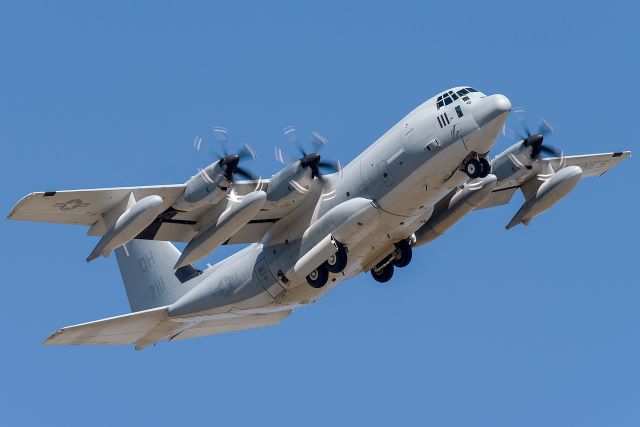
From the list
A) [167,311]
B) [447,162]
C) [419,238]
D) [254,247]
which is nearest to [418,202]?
[447,162]

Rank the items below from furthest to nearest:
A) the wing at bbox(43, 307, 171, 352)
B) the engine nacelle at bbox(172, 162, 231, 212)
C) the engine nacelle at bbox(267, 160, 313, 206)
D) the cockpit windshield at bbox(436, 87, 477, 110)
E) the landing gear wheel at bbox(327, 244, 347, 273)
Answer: the wing at bbox(43, 307, 171, 352)
the landing gear wheel at bbox(327, 244, 347, 273)
the engine nacelle at bbox(267, 160, 313, 206)
the engine nacelle at bbox(172, 162, 231, 212)
the cockpit windshield at bbox(436, 87, 477, 110)

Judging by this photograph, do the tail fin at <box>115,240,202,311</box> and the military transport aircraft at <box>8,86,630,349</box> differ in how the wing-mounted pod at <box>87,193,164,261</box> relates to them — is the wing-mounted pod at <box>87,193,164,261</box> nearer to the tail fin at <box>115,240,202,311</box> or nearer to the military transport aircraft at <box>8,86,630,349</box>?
the military transport aircraft at <box>8,86,630,349</box>

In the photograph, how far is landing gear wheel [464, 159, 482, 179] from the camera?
98.7ft

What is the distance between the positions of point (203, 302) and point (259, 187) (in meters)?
4.60

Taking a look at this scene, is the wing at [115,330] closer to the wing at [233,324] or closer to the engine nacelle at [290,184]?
the wing at [233,324]

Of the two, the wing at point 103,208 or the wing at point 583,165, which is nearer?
the wing at point 103,208

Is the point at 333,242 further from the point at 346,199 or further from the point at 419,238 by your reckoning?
A: the point at 419,238

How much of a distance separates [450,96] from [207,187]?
6.99 m

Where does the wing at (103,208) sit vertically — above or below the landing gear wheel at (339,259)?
above

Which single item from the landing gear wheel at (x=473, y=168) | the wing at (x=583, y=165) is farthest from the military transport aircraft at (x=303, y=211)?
the wing at (x=583, y=165)

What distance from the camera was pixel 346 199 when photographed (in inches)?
1257

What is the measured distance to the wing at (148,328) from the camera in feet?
109

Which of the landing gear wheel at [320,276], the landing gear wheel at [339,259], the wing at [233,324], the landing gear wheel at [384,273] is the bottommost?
the wing at [233,324]

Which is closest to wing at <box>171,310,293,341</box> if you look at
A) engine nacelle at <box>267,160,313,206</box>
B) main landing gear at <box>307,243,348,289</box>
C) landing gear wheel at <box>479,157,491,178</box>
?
main landing gear at <box>307,243,348,289</box>
